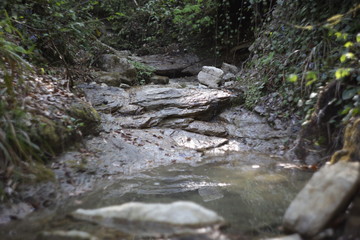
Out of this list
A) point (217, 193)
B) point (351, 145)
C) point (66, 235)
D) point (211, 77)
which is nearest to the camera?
point (66, 235)

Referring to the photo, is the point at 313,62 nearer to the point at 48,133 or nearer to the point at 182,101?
the point at 182,101

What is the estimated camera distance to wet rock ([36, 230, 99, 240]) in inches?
80.8

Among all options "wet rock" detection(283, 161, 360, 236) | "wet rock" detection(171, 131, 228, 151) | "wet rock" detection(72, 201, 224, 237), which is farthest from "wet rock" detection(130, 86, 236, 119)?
"wet rock" detection(283, 161, 360, 236)

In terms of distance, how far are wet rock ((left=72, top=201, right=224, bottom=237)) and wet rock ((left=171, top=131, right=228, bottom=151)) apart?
2927mm

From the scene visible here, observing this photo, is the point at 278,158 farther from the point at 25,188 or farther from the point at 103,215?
the point at 25,188

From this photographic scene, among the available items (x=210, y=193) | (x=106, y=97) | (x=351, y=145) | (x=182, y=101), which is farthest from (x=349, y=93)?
(x=106, y=97)

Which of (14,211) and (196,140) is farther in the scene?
(196,140)

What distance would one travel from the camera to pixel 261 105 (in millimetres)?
6012

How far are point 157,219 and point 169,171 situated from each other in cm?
182

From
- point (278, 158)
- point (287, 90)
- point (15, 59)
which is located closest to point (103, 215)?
point (15, 59)

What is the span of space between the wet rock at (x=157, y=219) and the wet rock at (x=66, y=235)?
19 centimetres

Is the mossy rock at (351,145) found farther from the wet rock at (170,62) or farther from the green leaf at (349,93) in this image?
the wet rock at (170,62)

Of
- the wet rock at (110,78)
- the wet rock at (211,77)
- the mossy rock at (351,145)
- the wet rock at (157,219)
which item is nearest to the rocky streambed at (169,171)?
the wet rock at (157,219)

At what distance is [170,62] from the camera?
10375 millimetres
